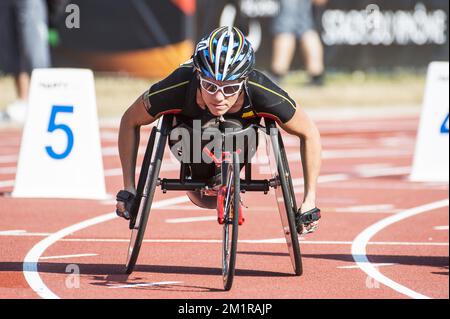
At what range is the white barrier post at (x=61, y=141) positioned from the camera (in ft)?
39.2

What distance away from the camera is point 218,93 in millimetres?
7402

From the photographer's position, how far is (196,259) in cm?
881

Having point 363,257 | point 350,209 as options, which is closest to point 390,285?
point 363,257

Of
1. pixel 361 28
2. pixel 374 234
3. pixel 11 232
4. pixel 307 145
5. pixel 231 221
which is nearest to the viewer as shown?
pixel 231 221

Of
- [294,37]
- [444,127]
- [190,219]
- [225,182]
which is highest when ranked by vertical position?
[225,182]

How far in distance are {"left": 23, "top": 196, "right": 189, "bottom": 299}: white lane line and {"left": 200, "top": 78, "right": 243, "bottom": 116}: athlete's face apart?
4.75 ft

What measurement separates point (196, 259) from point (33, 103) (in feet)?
12.4

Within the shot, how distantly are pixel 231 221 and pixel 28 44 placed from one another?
37.7 feet

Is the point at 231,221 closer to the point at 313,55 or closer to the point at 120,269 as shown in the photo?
the point at 120,269

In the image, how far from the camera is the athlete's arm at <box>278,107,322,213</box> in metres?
7.76

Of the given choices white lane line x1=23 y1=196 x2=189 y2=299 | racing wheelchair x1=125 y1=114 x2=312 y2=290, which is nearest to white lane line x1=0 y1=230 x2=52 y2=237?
white lane line x1=23 y1=196 x2=189 y2=299

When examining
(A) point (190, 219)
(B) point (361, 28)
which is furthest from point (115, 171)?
(B) point (361, 28)

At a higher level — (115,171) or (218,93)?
(218,93)

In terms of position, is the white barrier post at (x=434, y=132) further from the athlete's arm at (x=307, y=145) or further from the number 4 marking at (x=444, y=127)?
the athlete's arm at (x=307, y=145)
